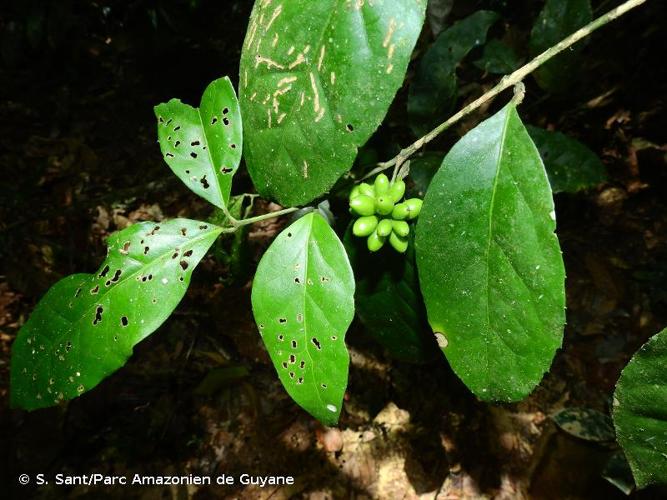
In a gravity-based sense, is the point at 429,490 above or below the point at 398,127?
below

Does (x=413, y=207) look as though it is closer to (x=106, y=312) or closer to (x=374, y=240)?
(x=374, y=240)

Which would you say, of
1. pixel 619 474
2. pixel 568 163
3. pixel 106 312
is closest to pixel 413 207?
pixel 106 312

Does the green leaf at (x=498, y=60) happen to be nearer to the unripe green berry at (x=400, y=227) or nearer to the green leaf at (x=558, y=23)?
the green leaf at (x=558, y=23)

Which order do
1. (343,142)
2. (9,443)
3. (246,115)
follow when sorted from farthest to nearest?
(9,443) < (246,115) < (343,142)

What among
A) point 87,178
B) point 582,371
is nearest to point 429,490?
point 582,371

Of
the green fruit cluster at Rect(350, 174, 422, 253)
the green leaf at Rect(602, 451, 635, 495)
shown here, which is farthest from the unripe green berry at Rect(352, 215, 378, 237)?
Answer: the green leaf at Rect(602, 451, 635, 495)

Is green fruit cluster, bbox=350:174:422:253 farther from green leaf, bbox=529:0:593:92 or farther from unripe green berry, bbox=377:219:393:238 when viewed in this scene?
green leaf, bbox=529:0:593:92

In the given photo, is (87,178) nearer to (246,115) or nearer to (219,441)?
(219,441)
